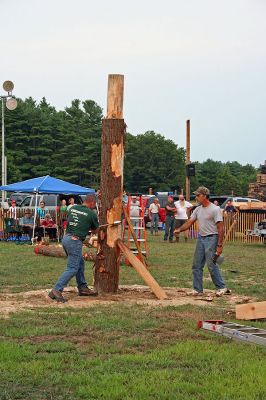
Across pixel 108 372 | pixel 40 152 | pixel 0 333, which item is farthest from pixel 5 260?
pixel 40 152

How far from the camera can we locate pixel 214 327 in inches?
305

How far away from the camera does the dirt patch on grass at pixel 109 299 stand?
9695mm

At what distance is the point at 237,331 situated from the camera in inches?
289

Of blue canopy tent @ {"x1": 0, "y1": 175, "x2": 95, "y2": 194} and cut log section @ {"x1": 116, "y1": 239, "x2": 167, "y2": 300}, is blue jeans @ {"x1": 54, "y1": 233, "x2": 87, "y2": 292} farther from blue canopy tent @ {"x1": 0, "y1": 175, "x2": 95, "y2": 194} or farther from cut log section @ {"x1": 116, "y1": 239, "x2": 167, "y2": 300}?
blue canopy tent @ {"x1": 0, "y1": 175, "x2": 95, "y2": 194}

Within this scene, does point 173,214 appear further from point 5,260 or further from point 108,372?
point 108,372

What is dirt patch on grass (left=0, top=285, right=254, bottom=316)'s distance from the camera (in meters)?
9.70

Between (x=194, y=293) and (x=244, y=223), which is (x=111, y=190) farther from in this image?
(x=244, y=223)

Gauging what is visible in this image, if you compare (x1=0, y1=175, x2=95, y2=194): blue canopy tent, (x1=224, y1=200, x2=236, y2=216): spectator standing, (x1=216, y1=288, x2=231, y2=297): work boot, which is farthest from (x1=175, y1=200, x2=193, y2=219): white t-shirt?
(x1=216, y1=288, x2=231, y2=297): work boot

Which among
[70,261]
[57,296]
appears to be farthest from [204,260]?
[57,296]

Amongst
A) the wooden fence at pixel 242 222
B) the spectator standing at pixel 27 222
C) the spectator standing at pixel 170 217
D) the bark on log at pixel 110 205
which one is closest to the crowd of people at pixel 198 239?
the bark on log at pixel 110 205

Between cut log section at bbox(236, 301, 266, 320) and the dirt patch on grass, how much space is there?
1.33 meters

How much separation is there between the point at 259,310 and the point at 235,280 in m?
5.16

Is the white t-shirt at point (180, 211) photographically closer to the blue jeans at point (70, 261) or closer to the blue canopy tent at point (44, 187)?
the blue canopy tent at point (44, 187)

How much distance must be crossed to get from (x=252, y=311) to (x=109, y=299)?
8.66 ft
